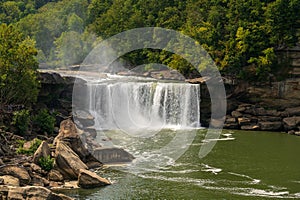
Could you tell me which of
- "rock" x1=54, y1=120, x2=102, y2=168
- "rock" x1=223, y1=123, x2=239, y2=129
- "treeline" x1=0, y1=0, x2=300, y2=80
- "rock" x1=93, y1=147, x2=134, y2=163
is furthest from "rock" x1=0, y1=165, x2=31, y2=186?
"treeline" x1=0, y1=0, x2=300, y2=80

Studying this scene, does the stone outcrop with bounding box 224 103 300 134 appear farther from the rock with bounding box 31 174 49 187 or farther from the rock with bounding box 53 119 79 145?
Answer: the rock with bounding box 31 174 49 187

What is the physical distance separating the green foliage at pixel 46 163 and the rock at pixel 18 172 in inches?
67.0

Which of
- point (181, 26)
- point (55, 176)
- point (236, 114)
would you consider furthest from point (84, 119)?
point (181, 26)

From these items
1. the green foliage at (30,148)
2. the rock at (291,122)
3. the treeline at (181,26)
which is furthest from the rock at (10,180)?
the treeline at (181,26)

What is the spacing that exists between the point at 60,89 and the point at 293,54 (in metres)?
21.4

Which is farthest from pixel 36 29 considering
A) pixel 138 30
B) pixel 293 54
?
pixel 293 54

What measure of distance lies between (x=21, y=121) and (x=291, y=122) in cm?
2280

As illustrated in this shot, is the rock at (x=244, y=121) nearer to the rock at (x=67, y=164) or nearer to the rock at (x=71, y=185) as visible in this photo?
the rock at (x=67, y=164)

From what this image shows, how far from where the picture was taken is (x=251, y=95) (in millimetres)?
47719

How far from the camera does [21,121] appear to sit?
3509 centimetres

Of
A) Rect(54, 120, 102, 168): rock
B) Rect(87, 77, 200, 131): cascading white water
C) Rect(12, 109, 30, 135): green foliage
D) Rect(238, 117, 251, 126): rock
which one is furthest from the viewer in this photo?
Rect(87, 77, 200, 131): cascading white water

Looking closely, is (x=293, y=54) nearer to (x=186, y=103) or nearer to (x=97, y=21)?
(x=186, y=103)

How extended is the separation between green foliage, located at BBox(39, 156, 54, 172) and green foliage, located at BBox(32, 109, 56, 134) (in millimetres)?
8668

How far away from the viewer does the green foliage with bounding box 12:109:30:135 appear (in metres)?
34.8
